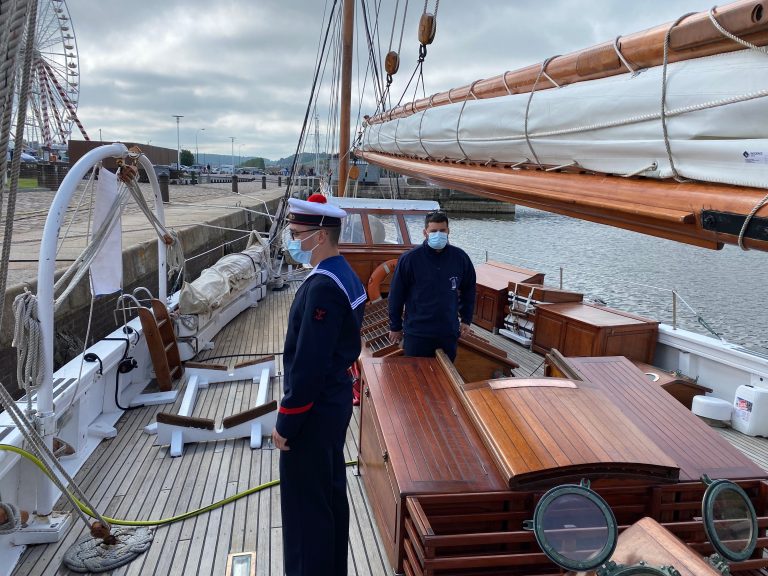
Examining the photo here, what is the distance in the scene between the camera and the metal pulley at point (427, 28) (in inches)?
179

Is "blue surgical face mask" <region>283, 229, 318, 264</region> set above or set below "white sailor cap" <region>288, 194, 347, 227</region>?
below

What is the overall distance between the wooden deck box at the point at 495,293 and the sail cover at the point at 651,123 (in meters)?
4.17

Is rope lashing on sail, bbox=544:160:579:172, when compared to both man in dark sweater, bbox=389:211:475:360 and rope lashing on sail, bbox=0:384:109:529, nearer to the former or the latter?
man in dark sweater, bbox=389:211:475:360

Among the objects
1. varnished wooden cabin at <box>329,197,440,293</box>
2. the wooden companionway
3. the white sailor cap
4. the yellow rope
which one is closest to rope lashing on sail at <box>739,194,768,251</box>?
the white sailor cap

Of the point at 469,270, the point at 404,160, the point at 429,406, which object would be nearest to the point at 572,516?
the point at 429,406

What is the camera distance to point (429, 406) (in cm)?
257

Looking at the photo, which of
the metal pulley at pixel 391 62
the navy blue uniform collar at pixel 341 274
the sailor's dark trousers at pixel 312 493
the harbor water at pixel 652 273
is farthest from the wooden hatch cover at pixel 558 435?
the metal pulley at pixel 391 62

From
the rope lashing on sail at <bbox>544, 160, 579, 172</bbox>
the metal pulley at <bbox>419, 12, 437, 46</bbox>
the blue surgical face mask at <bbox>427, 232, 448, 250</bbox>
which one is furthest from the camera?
the metal pulley at <bbox>419, 12, 437, 46</bbox>

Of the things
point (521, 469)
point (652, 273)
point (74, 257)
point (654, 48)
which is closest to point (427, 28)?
point (654, 48)

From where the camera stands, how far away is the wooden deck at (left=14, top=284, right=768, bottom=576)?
2.47 m

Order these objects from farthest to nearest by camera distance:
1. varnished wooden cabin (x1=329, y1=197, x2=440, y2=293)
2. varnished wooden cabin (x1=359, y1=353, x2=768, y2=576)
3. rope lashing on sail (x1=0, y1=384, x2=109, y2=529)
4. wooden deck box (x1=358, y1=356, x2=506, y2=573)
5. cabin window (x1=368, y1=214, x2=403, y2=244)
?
cabin window (x1=368, y1=214, x2=403, y2=244) < varnished wooden cabin (x1=329, y1=197, x2=440, y2=293) < rope lashing on sail (x1=0, y1=384, x2=109, y2=529) < wooden deck box (x1=358, y1=356, x2=506, y2=573) < varnished wooden cabin (x1=359, y1=353, x2=768, y2=576)

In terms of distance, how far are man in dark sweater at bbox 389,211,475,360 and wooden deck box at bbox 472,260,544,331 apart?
2.98 m

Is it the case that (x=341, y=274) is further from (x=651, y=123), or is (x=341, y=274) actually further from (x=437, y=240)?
(x=437, y=240)

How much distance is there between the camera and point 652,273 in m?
15.9
